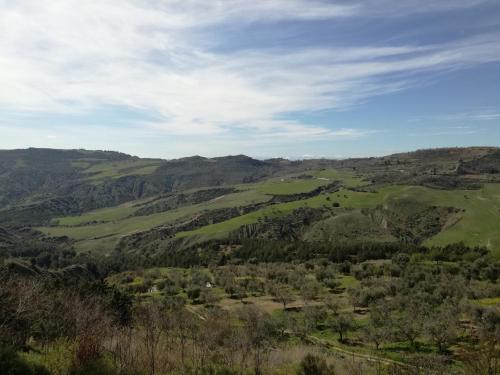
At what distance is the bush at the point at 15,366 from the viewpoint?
8.62 metres

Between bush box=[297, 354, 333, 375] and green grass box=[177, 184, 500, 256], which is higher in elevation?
bush box=[297, 354, 333, 375]

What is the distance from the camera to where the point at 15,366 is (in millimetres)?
8820

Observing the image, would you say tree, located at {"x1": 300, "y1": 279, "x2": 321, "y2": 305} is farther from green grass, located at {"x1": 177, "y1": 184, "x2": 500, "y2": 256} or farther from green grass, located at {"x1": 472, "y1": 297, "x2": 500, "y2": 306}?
green grass, located at {"x1": 177, "y1": 184, "x2": 500, "y2": 256}

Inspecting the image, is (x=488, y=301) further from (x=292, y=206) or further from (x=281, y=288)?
(x=292, y=206)

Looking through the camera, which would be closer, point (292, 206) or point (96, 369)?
point (96, 369)

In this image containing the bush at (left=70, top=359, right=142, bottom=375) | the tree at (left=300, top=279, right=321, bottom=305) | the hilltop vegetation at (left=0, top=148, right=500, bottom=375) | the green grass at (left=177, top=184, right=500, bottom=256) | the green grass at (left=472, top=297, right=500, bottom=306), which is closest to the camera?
the bush at (left=70, top=359, right=142, bottom=375)

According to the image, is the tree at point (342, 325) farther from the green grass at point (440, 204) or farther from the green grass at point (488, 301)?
the green grass at point (440, 204)

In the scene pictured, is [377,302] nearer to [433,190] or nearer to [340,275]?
[340,275]

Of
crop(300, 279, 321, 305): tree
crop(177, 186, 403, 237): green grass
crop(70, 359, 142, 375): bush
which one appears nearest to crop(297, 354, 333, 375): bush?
crop(70, 359, 142, 375): bush

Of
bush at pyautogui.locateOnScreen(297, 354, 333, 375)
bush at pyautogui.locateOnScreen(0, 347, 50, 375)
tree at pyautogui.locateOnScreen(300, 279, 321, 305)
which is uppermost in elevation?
bush at pyautogui.locateOnScreen(0, 347, 50, 375)

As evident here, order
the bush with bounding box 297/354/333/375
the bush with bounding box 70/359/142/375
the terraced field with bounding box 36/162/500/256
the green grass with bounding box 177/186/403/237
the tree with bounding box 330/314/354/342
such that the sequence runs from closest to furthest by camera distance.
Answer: the bush with bounding box 70/359/142/375 < the bush with bounding box 297/354/333/375 < the tree with bounding box 330/314/354/342 < the terraced field with bounding box 36/162/500/256 < the green grass with bounding box 177/186/403/237

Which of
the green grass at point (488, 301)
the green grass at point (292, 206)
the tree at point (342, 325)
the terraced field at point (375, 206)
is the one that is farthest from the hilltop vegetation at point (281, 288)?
the green grass at point (292, 206)

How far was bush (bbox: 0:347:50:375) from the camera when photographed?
8625mm

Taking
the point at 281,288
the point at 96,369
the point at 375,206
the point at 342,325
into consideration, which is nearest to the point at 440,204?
the point at 375,206
